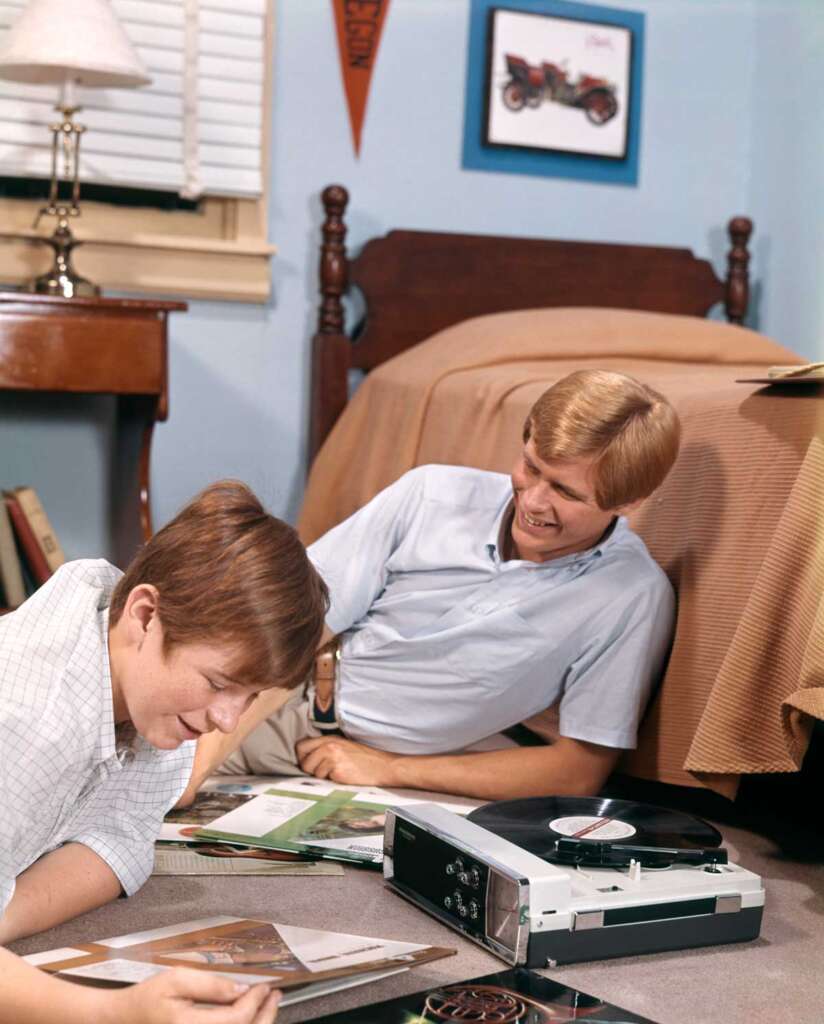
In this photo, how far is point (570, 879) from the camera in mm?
1266

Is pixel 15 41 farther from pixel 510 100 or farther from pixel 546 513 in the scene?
pixel 546 513

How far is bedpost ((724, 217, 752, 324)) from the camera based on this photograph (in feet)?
11.3

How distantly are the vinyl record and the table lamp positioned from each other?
1.56 metres

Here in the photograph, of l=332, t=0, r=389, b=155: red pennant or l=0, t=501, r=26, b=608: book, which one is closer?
l=0, t=501, r=26, b=608: book

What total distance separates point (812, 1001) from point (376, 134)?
7.97ft

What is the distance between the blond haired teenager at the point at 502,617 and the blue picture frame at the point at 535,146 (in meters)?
1.57

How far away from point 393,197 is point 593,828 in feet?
7.07

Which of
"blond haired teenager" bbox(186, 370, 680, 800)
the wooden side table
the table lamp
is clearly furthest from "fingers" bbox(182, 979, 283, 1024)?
the table lamp

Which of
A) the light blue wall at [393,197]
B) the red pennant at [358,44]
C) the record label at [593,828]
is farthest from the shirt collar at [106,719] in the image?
the red pennant at [358,44]

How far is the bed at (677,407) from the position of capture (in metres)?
1.65

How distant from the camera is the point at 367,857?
152cm

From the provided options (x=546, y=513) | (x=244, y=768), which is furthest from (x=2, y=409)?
(x=546, y=513)

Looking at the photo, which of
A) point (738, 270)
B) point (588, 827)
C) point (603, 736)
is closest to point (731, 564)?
point (603, 736)

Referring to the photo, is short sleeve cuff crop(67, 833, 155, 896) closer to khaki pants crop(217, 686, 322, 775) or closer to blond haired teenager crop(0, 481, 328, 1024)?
blond haired teenager crop(0, 481, 328, 1024)
